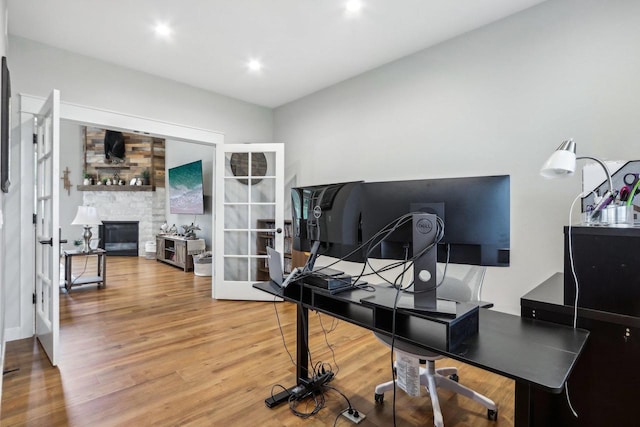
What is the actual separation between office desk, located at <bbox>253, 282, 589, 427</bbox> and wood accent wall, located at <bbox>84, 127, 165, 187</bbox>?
8050 mm

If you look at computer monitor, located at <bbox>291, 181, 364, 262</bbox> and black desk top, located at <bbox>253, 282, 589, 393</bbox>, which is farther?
computer monitor, located at <bbox>291, 181, 364, 262</bbox>

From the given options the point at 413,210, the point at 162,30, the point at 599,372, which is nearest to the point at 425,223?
the point at 413,210

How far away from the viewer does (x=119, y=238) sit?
821 cm

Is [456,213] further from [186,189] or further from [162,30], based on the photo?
[186,189]

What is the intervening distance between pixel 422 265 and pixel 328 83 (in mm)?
3209

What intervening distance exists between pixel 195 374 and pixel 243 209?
2.32 m

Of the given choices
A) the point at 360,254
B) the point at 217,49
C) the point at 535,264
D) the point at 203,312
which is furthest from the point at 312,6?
the point at 203,312

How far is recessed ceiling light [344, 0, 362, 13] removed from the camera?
2365 millimetres

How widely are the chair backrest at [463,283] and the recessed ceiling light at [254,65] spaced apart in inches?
106

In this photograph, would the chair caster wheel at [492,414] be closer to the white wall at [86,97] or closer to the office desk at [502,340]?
the office desk at [502,340]

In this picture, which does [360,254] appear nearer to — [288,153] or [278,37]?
[278,37]

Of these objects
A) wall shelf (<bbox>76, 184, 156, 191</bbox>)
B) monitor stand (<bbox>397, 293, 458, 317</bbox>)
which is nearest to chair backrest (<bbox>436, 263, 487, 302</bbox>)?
monitor stand (<bbox>397, 293, 458, 317</bbox>)

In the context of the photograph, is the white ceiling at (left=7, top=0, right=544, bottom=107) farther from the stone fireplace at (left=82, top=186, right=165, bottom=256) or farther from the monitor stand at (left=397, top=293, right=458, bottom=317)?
the stone fireplace at (left=82, top=186, right=165, bottom=256)

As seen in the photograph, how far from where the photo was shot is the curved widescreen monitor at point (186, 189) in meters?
6.51
